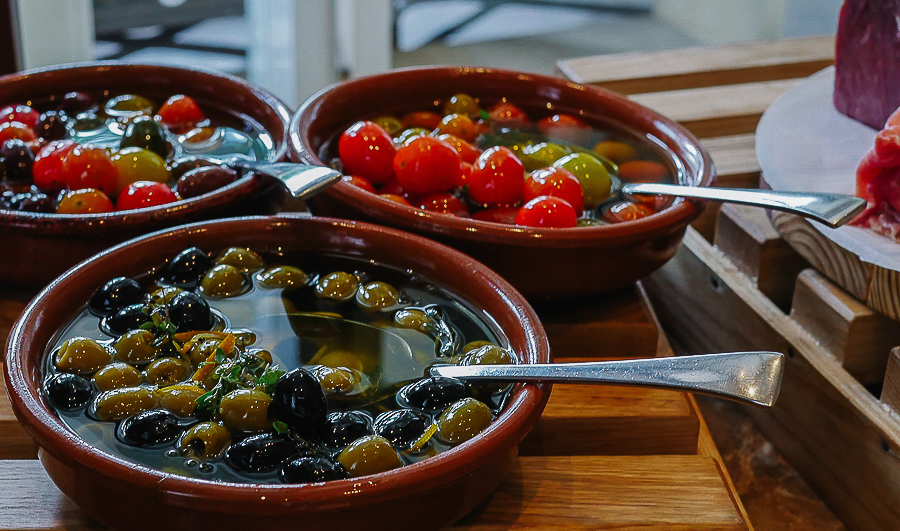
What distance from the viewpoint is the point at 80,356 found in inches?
25.3

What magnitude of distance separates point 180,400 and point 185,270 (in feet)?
0.54

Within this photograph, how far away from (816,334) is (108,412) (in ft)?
2.02

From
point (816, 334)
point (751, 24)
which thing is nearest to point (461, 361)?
point (816, 334)

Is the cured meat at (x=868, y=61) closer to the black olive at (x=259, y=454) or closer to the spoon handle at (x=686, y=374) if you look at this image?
the spoon handle at (x=686, y=374)

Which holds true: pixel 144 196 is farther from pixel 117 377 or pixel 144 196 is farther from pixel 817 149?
pixel 817 149

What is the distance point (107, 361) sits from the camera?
0.66 metres

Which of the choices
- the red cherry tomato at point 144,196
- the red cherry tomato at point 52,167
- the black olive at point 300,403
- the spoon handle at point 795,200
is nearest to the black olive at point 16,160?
the red cherry tomato at point 52,167

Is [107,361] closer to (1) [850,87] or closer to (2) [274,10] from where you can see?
(1) [850,87]

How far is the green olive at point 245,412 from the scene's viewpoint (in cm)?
59

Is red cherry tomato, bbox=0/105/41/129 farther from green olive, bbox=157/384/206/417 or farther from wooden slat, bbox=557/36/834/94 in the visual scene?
wooden slat, bbox=557/36/834/94

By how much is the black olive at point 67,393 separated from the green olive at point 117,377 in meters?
0.01

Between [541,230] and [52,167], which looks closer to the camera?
[541,230]

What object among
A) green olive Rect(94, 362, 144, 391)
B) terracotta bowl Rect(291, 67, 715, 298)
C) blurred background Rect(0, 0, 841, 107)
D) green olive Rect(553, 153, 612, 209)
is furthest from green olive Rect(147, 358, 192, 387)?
blurred background Rect(0, 0, 841, 107)

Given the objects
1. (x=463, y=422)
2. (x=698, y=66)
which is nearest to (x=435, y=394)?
(x=463, y=422)
